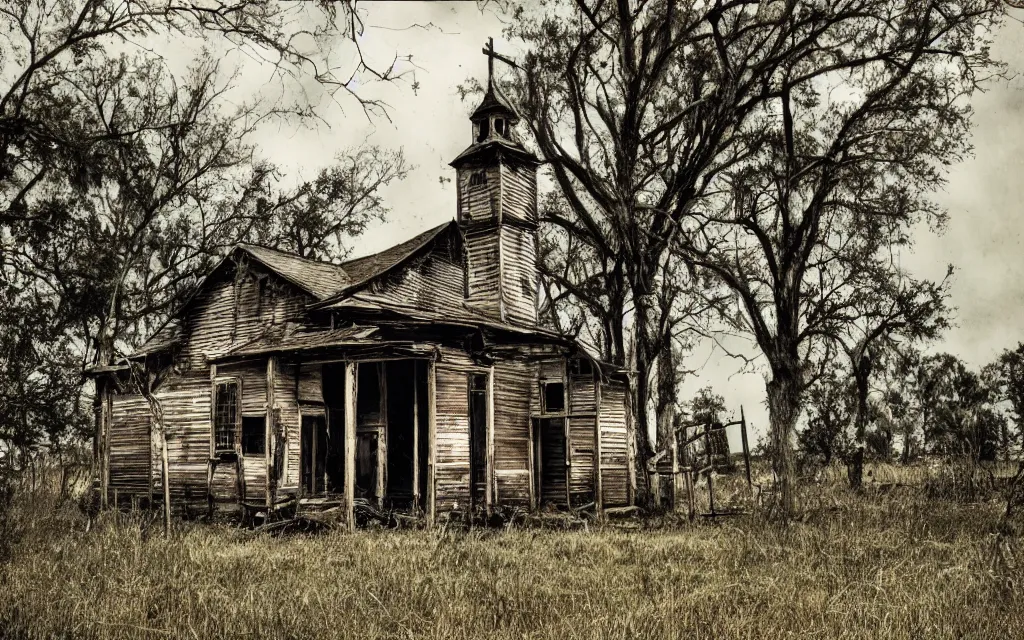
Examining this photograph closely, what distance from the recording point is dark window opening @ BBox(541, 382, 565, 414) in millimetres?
23922

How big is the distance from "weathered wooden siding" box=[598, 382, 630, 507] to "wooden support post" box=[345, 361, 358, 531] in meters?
8.52

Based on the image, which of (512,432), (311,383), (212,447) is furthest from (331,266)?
(512,432)

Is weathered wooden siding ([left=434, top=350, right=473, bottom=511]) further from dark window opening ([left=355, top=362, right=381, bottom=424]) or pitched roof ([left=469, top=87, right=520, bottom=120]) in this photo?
pitched roof ([left=469, top=87, right=520, bottom=120])

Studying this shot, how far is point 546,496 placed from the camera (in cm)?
2405

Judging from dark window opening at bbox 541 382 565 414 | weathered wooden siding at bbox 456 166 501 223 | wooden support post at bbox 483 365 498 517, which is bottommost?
wooden support post at bbox 483 365 498 517

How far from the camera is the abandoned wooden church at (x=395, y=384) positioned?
20344 mm

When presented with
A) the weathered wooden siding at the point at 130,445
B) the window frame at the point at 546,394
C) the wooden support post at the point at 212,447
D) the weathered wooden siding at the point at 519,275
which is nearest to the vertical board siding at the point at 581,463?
the window frame at the point at 546,394

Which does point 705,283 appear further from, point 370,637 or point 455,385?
point 370,637

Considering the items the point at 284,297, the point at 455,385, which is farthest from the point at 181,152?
the point at 455,385

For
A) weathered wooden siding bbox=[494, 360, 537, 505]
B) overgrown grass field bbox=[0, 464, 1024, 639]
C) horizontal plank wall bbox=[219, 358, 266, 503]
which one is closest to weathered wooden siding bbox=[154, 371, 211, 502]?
horizontal plank wall bbox=[219, 358, 266, 503]

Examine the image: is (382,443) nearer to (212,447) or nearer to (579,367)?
(212,447)

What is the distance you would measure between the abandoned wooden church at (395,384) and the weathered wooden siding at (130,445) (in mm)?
62

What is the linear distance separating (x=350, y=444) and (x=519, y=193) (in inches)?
487

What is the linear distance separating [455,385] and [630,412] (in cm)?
544
